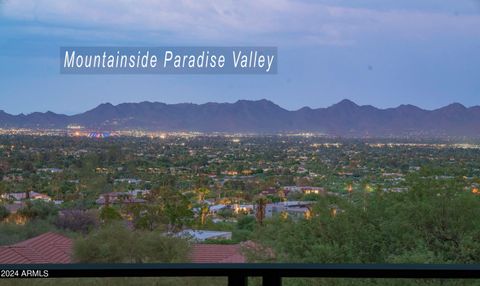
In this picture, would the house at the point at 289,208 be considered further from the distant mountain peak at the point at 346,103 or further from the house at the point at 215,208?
the distant mountain peak at the point at 346,103

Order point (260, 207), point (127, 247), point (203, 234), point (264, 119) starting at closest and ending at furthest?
point (127, 247)
point (260, 207)
point (203, 234)
point (264, 119)

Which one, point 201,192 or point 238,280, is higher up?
point 238,280

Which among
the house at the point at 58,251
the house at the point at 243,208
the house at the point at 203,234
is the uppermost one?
the house at the point at 243,208

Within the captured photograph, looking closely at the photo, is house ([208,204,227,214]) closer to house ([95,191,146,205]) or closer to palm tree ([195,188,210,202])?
palm tree ([195,188,210,202])

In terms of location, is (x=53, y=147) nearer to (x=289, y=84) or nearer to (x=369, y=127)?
(x=289, y=84)

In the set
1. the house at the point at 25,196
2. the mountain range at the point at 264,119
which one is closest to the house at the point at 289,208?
the mountain range at the point at 264,119

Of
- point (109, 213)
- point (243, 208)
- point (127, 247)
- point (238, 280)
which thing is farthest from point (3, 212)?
point (238, 280)

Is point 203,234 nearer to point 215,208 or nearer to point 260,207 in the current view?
point 215,208
